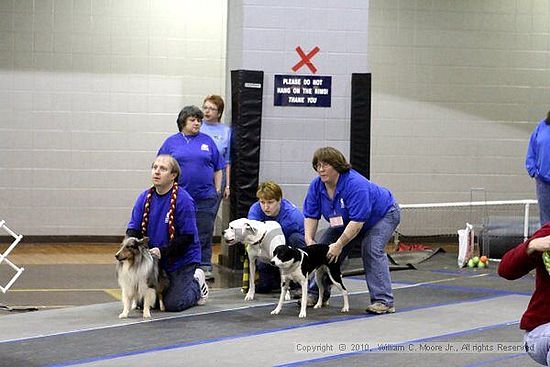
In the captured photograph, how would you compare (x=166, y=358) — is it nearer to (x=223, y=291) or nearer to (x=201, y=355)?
(x=201, y=355)

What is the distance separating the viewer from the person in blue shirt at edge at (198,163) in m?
8.48

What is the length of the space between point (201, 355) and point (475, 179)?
808cm

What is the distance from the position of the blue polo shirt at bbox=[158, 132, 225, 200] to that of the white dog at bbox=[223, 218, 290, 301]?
147cm

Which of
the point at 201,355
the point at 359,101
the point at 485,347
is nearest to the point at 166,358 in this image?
the point at 201,355

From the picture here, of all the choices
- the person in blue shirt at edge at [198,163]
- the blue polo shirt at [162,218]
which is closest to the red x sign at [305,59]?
the person in blue shirt at edge at [198,163]

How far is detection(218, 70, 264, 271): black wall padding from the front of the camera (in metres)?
9.49

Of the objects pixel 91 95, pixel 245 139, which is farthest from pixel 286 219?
pixel 91 95

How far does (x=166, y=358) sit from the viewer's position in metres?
5.39

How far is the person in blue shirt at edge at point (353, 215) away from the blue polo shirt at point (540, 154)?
1457 millimetres

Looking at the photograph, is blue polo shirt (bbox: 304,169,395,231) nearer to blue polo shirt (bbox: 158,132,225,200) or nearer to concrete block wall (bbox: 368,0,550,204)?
blue polo shirt (bbox: 158,132,225,200)

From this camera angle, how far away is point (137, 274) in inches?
256

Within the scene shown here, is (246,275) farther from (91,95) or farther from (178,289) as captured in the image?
(91,95)

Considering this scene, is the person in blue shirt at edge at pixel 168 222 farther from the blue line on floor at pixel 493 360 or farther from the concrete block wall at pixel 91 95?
the concrete block wall at pixel 91 95

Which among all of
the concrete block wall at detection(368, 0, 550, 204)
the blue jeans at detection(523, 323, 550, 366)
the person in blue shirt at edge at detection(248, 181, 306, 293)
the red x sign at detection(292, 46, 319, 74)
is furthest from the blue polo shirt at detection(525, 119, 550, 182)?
the concrete block wall at detection(368, 0, 550, 204)
